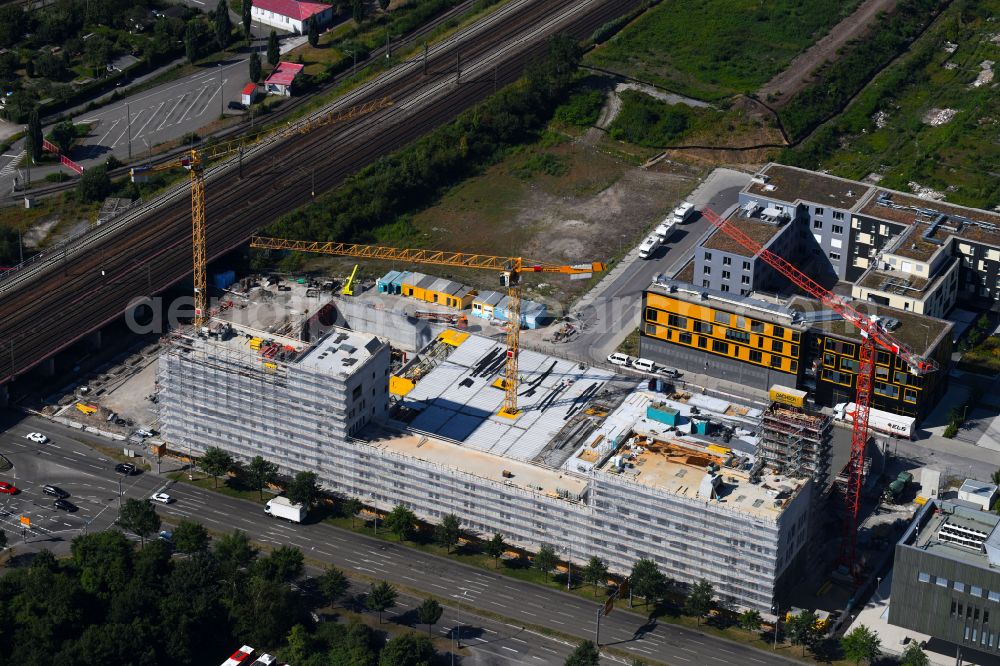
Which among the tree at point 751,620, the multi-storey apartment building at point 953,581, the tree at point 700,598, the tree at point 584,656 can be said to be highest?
the multi-storey apartment building at point 953,581

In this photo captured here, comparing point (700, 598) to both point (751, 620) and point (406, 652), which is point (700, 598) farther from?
point (406, 652)

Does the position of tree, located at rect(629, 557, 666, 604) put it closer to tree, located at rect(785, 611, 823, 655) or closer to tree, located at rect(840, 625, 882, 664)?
tree, located at rect(785, 611, 823, 655)

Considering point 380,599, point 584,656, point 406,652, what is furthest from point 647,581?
point 380,599

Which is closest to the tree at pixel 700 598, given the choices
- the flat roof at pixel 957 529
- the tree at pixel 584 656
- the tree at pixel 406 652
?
the tree at pixel 584 656

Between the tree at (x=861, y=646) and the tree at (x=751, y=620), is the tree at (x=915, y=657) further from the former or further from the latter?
the tree at (x=751, y=620)

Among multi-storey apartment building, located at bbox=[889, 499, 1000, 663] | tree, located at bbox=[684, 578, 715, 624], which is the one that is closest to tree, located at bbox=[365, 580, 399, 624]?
tree, located at bbox=[684, 578, 715, 624]
